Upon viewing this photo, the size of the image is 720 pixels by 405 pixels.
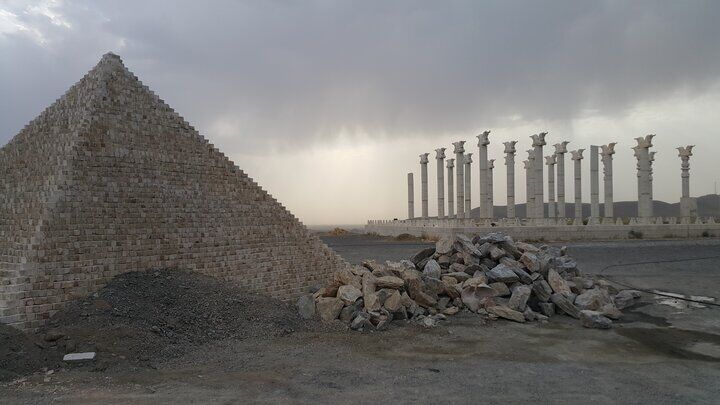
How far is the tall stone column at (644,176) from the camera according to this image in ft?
124

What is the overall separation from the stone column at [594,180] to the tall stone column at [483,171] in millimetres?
9035

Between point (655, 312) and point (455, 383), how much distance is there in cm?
850

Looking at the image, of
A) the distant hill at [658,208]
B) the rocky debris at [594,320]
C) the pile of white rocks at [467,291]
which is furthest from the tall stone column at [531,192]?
the distant hill at [658,208]

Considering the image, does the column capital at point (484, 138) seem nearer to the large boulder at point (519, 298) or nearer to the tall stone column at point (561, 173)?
the tall stone column at point (561, 173)

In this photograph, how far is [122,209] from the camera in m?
11.1

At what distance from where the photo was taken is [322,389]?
7.66 meters

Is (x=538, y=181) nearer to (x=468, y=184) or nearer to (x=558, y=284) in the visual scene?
(x=468, y=184)

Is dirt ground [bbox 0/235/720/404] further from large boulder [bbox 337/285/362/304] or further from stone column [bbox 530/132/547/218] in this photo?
stone column [bbox 530/132/547/218]

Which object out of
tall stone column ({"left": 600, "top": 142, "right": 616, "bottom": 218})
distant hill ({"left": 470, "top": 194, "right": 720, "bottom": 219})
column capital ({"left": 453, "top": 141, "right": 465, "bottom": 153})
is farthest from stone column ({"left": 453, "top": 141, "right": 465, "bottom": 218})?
distant hill ({"left": 470, "top": 194, "right": 720, "bottom": 219})

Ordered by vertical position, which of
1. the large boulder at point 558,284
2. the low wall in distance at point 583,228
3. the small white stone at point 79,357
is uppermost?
the low wall in distance at point 583,228

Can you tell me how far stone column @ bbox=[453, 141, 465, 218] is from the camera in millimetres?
42812

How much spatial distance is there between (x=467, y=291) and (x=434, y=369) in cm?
485

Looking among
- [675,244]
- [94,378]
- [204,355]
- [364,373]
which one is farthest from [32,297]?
[675,244]

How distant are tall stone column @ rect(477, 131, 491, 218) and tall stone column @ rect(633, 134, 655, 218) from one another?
11.2 m
